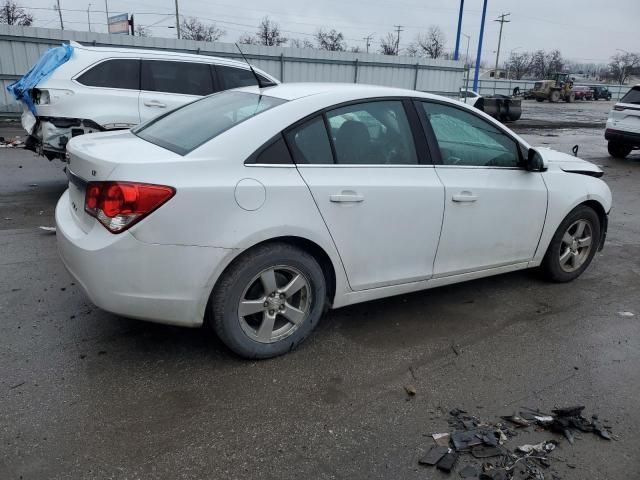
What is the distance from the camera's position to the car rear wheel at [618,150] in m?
14.4

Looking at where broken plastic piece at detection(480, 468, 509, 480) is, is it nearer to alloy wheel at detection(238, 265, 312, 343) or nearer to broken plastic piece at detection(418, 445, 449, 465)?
broken plastic piece at detection(418, 445, 449, 465)

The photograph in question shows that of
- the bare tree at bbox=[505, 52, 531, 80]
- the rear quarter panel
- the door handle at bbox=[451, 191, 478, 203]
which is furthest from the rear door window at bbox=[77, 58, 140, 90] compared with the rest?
the bare tree at bbox=[505, 52, 531, 80]

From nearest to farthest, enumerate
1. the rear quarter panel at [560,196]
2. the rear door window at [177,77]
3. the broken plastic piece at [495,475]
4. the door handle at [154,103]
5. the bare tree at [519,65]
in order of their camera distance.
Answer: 1. the broken plastic piece at [495,475]
2. the rear quarter panel at [560,196]
3. the door handle at [154,103]
4. the rear door window at [177,77]
5. the bare tree at [519,65]

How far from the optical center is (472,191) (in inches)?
155

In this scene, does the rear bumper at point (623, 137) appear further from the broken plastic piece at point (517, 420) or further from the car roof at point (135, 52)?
the broken plastic piece at point (517, 420)

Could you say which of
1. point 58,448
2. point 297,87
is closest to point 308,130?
point 297,87

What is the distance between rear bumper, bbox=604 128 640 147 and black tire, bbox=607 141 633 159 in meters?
0.43

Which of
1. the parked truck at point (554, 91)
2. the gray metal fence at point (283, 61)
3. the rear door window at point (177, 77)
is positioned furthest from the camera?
the parked truck at point (554, 91)

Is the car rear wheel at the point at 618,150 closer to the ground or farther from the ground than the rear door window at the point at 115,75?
closer to the ground

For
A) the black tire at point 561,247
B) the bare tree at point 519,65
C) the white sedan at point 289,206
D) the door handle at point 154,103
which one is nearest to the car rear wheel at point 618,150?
the black tire at point 561,247

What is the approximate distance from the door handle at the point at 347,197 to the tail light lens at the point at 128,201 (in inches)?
37.8

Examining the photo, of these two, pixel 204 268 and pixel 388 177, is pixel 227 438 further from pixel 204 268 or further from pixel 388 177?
pixel 388 177

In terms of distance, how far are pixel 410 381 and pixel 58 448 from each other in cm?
188

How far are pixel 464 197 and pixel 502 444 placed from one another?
5.75ft
